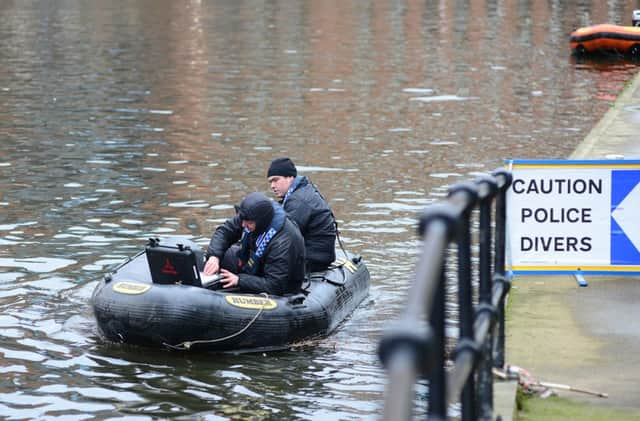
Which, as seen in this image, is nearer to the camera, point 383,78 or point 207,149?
point 207,149

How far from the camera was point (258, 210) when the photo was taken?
33.0ft

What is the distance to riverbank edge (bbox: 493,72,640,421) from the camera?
20.5 ft

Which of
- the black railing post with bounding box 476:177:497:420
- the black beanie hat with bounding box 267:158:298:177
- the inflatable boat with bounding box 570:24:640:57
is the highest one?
the black railing post with bounding box 476:177:497:420

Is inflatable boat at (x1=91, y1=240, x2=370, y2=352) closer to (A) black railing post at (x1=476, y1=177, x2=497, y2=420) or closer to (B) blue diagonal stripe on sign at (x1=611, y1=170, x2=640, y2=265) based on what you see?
(B) blue diagonal stripe on sign at (x1=611, y1=170, x2=640, y2=265)

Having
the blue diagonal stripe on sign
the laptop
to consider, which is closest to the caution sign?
the blue diagonal stripe on sign

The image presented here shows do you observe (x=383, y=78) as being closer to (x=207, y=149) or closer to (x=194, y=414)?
(x=207, y=149)

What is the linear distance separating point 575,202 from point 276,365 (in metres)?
2.88

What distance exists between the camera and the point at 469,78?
31375mm

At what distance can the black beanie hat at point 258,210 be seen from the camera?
33.0 ft

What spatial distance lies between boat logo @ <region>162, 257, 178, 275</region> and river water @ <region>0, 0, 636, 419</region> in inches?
29.0

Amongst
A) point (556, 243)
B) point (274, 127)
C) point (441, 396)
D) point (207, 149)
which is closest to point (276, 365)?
point (556, 243)

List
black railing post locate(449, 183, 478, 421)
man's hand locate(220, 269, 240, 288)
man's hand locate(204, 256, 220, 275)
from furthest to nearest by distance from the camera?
man's hand locate(204, 256, 220, 275)
man's hand locate(220, 269, 240, 288)
black railing post locate(449, 183, 478, 421)

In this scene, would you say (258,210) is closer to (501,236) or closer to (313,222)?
(313,222)

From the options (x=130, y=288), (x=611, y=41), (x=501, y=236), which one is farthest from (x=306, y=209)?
(x=611, y=41)
